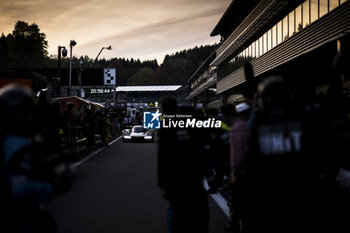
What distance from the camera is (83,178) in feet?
36.7

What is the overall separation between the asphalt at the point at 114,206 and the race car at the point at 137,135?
14.9 meters

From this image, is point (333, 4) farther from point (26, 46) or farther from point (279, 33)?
point (26, 46)

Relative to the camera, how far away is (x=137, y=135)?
27.4 m

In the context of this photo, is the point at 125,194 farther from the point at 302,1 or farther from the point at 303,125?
the point at 302,1

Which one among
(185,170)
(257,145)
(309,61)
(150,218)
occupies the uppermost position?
(309,61)

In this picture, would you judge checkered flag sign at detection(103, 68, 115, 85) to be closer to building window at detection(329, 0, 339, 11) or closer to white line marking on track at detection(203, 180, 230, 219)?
building window at detection(329, 0, 339, 11)

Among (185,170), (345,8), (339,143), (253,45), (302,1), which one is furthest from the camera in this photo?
(253,45)

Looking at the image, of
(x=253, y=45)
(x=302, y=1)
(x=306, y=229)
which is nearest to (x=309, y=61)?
(x=302, y=1)

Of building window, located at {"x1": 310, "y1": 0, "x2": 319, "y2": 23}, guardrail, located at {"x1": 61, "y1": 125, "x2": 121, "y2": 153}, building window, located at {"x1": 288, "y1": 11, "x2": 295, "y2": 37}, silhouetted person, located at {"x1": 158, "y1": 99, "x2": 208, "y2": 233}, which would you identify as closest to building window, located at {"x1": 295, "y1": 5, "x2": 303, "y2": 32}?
building window, located at {"x1": 288, "y1": 11, "x2": 295, "y2": 37}

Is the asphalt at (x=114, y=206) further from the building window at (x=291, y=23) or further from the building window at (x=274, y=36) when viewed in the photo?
the building window at (x=274, y=36)

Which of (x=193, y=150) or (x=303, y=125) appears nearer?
(x=303, y=125)

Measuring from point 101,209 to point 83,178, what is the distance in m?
4.03

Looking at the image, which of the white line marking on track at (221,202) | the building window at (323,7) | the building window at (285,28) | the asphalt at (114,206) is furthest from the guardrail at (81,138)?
the building window at (285,28)

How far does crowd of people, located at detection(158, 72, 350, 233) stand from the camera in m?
3.16
